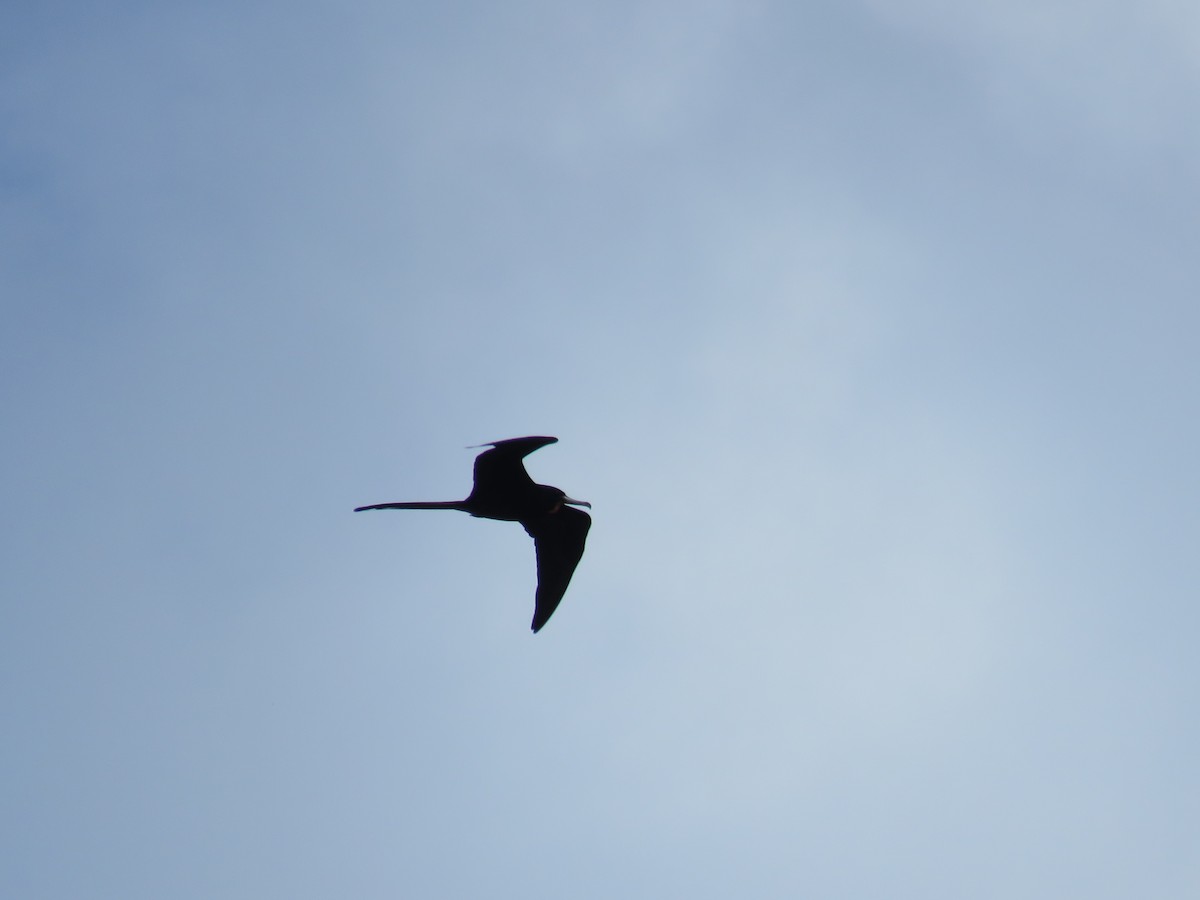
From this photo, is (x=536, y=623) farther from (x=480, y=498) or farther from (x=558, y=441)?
(x=558, y=441)

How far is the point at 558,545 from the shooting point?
916cm

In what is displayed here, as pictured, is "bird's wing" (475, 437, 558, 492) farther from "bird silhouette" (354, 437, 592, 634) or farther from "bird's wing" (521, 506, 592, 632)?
"bird's wing" (521, 506, 592, 632)

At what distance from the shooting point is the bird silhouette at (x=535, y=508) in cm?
806

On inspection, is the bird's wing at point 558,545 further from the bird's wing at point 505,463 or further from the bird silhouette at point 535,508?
the bird's wing at point 505,463

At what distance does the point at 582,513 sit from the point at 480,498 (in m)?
1.29

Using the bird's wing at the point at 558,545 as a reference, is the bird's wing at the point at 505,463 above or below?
above

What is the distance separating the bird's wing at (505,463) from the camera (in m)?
7.84

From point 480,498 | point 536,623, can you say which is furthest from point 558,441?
point 536,623

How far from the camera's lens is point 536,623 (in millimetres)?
8539

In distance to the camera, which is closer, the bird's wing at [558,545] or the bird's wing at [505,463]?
the bird's wing at [505,463]

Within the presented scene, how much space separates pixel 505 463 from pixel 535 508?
878mm

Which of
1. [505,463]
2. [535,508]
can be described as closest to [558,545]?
[535,508]

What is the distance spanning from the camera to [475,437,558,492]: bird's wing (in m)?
7.84

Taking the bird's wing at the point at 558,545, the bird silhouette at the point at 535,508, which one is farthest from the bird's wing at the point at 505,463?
the bird's wing at the point at 558,545
